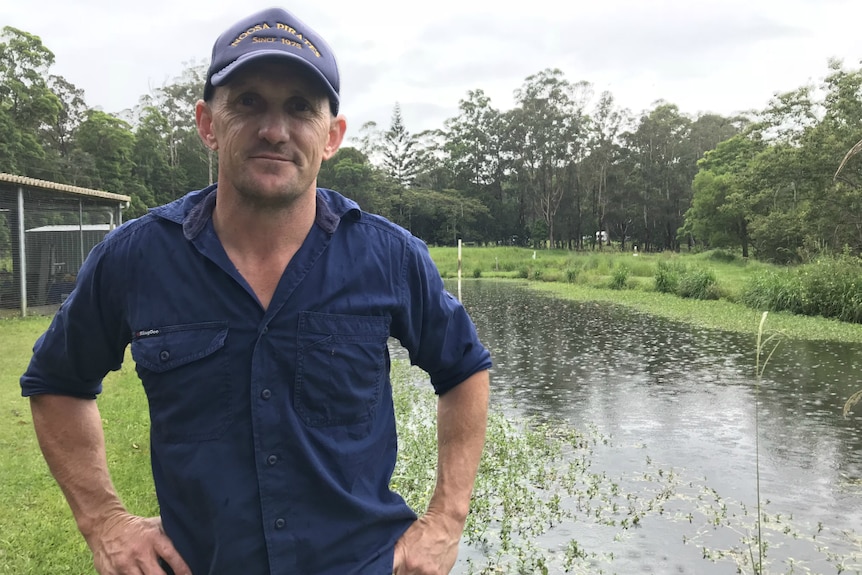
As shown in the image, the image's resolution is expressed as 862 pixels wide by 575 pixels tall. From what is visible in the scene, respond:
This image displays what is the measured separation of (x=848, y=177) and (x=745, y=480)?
21410 millimetres

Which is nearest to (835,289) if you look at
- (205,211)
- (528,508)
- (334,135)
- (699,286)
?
(699,286)

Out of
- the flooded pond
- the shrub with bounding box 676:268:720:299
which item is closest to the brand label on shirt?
the flooded pond

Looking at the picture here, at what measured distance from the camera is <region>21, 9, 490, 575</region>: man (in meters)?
1.28

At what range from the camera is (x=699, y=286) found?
2019 centimetres

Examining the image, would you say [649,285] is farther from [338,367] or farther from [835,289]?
[338,367]

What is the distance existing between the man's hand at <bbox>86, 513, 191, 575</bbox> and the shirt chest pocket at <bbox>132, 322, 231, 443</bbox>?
212mm

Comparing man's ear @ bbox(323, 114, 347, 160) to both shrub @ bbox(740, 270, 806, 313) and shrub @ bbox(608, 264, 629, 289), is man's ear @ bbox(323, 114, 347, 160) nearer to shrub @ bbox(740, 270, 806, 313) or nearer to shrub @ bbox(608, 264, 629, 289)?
shrub @ bbox(740, 270, 806, 313)

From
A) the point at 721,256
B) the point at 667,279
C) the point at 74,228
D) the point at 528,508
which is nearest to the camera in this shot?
the point at 528,508

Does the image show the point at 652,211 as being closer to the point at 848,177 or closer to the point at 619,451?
the point at 848,177

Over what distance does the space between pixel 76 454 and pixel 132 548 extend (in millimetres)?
236

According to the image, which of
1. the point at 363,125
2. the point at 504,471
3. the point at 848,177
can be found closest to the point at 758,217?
the point at 848,177

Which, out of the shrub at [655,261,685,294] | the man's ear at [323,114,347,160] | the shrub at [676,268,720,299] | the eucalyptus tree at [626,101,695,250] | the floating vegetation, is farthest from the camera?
the eucalyptus tree at [626,101,695,250]

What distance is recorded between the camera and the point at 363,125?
200 feet

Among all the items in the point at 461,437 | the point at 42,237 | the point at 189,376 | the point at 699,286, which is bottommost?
the point at 699,286
